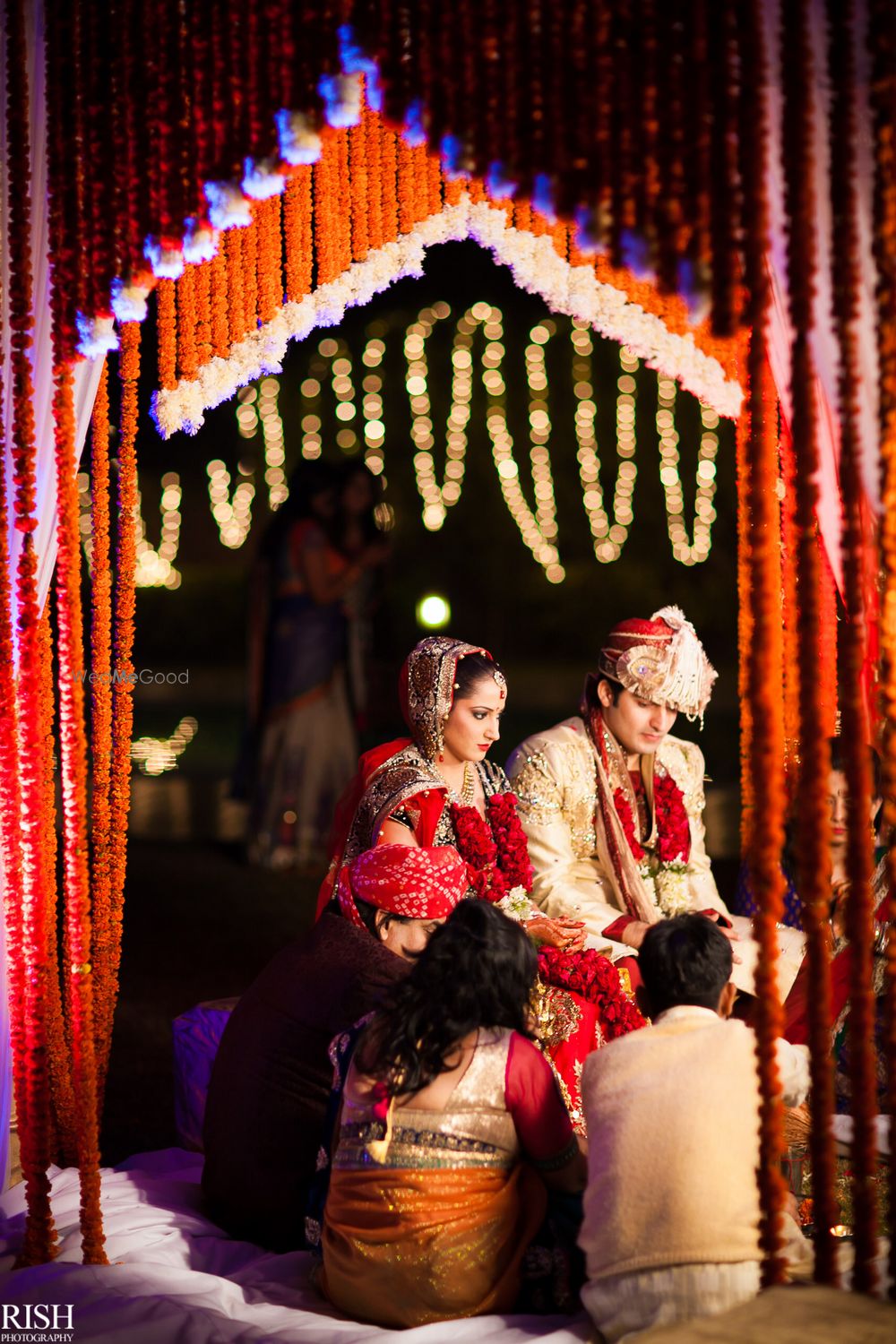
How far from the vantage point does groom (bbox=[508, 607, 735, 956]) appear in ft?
13.4

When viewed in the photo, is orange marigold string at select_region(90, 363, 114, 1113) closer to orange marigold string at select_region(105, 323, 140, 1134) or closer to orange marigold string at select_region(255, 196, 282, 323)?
orange marigold string at select_region(105, 323, 140, 1134)

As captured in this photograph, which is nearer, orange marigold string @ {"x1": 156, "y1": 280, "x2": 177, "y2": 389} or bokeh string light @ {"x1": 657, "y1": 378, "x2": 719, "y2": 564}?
orange marigold string @ {"x1": 156, "y1": 280, "x2": 177, "y2": 389}

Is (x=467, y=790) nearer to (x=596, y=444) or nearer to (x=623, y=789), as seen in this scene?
(x=623, y=789)

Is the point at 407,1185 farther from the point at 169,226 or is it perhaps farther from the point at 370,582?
the point at 370,582

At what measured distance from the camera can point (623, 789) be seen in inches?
166

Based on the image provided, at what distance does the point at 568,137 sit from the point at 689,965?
59.3 inches

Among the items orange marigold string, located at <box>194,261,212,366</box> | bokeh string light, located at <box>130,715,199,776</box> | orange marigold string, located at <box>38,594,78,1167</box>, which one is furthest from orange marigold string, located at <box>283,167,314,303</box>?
bokeh string light, located at <box>130,715,199,776</box>

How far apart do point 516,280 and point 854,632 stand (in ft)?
7.26

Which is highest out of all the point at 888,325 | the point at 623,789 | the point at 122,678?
the point at 888,325

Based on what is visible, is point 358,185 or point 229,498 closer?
point 358,185

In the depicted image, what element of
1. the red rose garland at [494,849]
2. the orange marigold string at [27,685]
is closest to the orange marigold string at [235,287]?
the orange marigold string at [27,685]

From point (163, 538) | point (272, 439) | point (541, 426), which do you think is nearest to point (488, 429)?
point (541, 426)

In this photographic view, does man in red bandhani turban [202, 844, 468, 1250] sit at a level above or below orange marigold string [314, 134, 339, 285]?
below

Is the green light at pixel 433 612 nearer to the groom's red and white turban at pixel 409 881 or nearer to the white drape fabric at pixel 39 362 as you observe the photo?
the white drape fabric at pixel 39 362
